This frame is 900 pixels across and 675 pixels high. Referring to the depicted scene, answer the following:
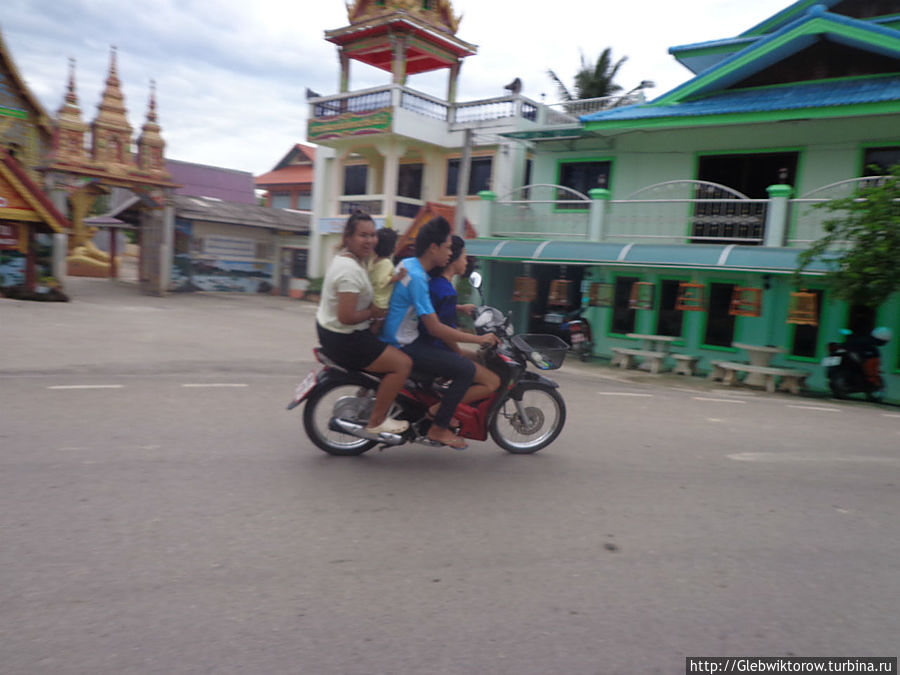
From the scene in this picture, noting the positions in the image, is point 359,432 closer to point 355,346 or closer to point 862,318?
point 355,346

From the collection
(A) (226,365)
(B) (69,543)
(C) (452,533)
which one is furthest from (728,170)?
(B) (69,543)

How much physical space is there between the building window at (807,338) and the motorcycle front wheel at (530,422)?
33.5 ft

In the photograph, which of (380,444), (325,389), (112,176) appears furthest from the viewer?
(112,176)

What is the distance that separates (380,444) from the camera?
5.68 metres

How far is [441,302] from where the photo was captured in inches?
209

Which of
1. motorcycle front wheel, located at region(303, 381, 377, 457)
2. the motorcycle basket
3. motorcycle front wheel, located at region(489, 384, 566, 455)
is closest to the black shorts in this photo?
motorcycle front wheel, located at region(303, 381, 377, 457)

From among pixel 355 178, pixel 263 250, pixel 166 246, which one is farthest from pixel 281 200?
pixel 166 246

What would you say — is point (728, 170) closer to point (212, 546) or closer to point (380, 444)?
point (380, 444)

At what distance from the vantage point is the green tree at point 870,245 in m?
10.7

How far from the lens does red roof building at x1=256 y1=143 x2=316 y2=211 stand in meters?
40.9

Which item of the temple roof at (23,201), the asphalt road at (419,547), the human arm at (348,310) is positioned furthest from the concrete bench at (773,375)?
the temple roof at (23,201)

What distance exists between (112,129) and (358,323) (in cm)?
2267

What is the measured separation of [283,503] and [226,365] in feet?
21.6

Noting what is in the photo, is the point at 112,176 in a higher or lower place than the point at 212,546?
higher
